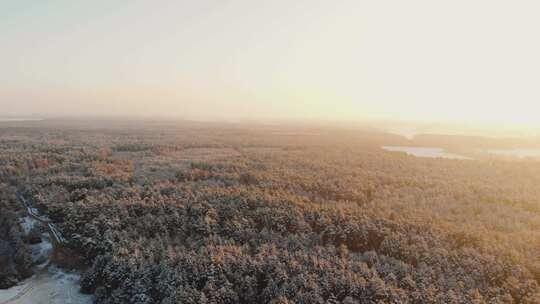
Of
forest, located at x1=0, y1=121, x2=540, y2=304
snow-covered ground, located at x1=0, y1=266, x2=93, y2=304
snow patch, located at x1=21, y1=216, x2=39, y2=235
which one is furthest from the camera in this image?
snow patch, located at x1=21, y1=216, x2=39, y2=235

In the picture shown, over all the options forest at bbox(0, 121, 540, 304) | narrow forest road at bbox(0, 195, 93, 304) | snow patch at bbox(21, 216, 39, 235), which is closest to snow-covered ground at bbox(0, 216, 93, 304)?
narrow forest road at bbox(0, 195, 93, 304)

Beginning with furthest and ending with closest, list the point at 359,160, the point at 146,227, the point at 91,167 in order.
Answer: the point at 359,160
the point at 91,167
the point at 146,227

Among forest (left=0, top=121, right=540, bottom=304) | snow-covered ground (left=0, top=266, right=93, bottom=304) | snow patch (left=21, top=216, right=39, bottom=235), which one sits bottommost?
snow-covered ground (left=0, top=266, right=93, bottom=304)

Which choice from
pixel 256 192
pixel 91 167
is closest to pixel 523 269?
pixel 256 192

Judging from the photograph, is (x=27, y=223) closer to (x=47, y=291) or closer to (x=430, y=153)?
(x=47, y=291)

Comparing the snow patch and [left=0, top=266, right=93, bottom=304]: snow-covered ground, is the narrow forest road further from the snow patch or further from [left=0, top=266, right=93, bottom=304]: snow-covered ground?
the snow patch

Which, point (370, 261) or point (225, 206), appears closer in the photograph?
point (370, 261)

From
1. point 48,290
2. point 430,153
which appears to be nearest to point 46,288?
point 48,290

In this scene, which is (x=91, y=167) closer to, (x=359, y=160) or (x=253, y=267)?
(x=253, y=267)
